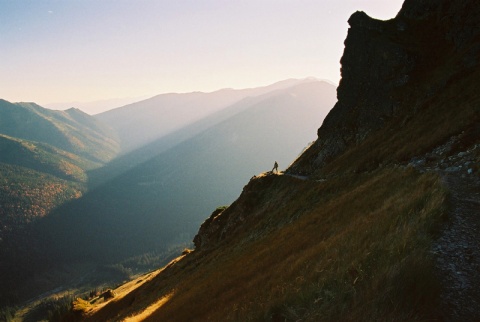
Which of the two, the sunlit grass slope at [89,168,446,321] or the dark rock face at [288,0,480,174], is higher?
the dark rock face at [288,0,480,174]

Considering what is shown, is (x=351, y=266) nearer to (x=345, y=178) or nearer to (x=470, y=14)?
(x=345, y=178)

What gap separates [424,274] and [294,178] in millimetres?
45173

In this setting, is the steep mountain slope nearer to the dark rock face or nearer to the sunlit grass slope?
the sunlit grass slope

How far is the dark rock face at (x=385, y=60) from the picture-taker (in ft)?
139

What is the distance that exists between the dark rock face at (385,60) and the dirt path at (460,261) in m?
34.1

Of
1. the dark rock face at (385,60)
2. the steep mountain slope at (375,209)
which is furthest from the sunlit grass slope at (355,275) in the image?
the dark rock face at (385,60)

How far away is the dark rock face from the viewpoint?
42.5m

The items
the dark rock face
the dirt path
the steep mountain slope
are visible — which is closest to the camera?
the dirt path

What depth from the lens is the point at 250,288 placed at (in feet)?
52.2

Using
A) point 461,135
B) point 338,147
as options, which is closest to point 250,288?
point 461,135

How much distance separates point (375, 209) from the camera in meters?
17.1

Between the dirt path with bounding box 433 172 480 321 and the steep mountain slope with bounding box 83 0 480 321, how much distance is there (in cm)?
4

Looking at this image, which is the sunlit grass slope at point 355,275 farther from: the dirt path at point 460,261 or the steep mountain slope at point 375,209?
the dirt path at point 460,261

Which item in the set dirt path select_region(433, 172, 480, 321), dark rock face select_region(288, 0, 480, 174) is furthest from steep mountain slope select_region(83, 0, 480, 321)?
dark rock face select_region(288, 0, 480, 174)
